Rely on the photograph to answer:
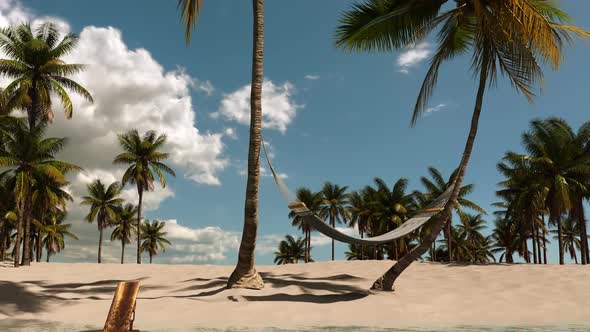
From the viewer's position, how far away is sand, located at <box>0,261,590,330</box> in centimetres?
1021

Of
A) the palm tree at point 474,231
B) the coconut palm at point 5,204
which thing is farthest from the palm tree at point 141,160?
the palm tree at point 474,231

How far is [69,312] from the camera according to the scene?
1135 centimetres

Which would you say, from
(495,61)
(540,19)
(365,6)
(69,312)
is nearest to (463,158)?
(495,61)

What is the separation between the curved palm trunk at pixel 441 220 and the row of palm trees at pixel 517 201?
45.3ft

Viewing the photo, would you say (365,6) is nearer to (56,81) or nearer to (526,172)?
(56,81)

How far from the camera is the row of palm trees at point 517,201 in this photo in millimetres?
27828

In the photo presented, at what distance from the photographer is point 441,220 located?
1323 centimetres

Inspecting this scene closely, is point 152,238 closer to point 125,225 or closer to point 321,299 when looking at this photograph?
point 125,225

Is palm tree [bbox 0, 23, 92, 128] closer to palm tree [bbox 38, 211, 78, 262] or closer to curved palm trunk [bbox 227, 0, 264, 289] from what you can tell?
curved palm trunk [bbox 227, 0, 264, 289]

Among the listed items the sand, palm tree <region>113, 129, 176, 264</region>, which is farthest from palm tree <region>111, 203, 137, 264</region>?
the sand

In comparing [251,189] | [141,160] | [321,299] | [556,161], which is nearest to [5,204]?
[141,160]

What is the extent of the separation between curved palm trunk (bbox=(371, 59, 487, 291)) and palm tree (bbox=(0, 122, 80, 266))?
59.5 feet

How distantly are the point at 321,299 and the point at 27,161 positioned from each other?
19542mm

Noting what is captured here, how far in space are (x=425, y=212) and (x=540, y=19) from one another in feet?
19.8
